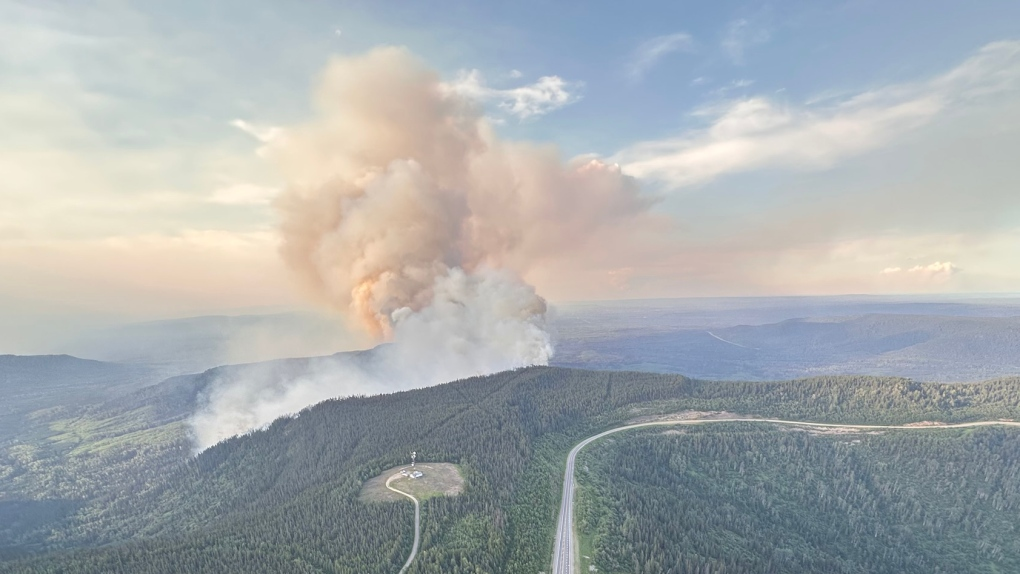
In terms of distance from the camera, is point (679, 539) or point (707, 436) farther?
point (707, 436)

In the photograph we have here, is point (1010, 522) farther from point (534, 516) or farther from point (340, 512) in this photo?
point (340, 512)

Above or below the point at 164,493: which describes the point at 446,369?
above

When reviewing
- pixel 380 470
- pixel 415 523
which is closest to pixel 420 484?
pixel 415 523

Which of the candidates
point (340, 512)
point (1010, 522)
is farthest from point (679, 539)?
point (1010, 522)

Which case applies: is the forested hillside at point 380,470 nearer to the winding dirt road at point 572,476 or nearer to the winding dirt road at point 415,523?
the winding dirt road at point 415,523

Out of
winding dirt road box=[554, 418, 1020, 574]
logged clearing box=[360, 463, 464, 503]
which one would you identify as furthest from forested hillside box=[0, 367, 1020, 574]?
logged clearing box=[360, 463, 464, 503]

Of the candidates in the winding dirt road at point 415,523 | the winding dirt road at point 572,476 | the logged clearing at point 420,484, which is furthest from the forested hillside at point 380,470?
the logged clearing at point 420,484
